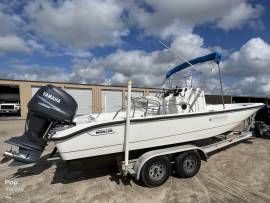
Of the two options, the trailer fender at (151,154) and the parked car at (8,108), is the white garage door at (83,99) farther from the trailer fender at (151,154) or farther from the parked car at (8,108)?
the trailer fender at (151,154)

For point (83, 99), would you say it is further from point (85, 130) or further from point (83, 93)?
point (85, 130)

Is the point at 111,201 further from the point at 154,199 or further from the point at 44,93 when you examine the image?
the point at 44,93

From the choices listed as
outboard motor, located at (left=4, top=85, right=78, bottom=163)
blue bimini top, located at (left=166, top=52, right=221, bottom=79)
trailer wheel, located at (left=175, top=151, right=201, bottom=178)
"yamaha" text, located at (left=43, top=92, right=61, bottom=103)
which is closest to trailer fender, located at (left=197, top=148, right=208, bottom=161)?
trailer wheel, located at (left=175, top=151, right=201, bottom=178)

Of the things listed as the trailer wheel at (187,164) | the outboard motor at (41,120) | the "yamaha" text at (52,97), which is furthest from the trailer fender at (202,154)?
the "yamaha" text at (52,97)

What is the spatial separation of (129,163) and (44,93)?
2.12 meters

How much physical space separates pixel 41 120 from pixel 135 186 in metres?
2.17

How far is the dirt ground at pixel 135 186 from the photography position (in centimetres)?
374

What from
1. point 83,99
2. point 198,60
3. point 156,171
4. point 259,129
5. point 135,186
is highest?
point 198,60

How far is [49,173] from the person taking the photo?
16.2 ft

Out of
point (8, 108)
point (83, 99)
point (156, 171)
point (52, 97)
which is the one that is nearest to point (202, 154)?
point (156, 171)

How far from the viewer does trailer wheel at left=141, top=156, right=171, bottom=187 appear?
4113 millimetres

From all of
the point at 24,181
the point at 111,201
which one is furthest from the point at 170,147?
the point at 24,181

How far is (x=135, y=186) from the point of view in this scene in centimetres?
420

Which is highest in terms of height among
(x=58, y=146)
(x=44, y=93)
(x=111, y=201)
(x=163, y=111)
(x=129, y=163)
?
(x=44, y=93)
